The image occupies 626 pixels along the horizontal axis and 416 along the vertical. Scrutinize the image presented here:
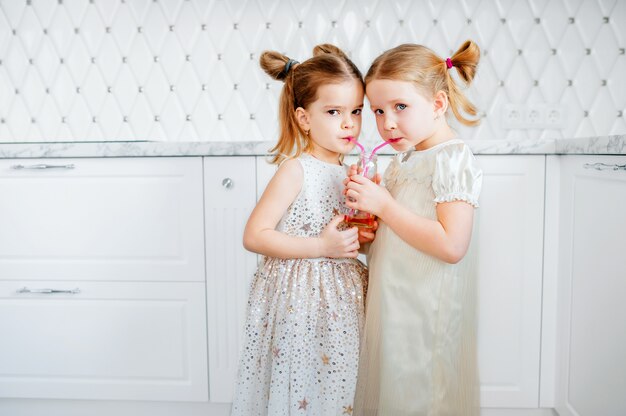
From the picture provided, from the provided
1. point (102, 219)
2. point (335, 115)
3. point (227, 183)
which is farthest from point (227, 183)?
point (335, 115)

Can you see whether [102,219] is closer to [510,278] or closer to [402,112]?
[402,112]

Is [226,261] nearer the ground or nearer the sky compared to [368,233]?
nearer the ground

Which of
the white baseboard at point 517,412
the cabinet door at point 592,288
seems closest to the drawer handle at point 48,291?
the white baseboard at point 517,412

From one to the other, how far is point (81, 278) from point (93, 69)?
37.1 inches

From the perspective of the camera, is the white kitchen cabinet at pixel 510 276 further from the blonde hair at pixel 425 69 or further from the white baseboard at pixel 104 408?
the white baseboard at pixel 104 408

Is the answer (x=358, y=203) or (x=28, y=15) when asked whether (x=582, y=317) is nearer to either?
(x=358, y=203)

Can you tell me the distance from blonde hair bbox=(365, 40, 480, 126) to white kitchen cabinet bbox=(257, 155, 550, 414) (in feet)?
1.40

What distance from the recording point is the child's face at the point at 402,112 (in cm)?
103

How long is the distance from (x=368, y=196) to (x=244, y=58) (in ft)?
4.04

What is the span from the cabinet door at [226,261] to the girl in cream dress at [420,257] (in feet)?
1.69

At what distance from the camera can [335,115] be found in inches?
43.3

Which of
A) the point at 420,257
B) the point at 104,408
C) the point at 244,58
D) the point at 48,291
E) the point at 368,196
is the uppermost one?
the point at 244,58

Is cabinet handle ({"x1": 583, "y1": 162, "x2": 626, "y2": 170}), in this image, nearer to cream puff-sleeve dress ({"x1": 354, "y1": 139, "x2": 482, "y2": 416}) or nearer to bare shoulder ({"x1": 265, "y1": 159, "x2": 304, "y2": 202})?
cream puff-sleeve dress ({"x1": 354, "y1": 139, "x2": 482, "y2": 416})

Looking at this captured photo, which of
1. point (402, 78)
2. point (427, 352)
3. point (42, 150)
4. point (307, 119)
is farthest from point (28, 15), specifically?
point (427, 352)
